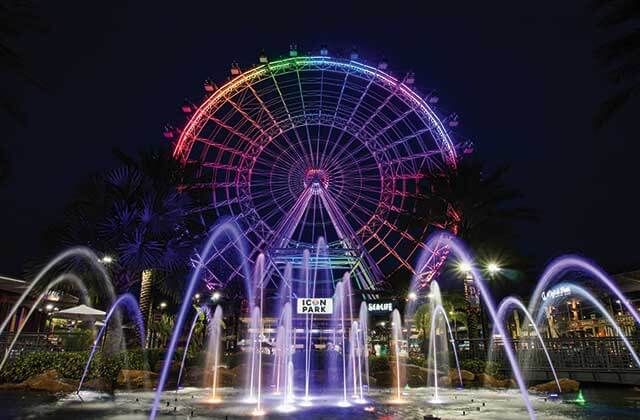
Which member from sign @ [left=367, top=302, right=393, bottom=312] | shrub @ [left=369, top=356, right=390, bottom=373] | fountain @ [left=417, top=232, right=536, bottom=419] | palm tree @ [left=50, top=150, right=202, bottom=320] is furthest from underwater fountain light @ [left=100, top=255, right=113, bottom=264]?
sign @ [left=367, top=302, right=393, bottom=312]

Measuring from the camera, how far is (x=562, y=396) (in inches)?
546

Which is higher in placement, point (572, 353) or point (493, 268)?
point (493, 268)

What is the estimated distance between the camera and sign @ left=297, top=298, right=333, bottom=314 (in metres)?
26.6

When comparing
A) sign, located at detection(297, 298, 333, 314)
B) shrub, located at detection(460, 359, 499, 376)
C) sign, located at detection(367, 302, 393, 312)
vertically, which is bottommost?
shrub, located at detection(460, 359, 499, 376)

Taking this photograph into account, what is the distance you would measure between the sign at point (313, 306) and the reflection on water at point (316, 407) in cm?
1274

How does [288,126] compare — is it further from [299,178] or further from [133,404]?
[133,404]

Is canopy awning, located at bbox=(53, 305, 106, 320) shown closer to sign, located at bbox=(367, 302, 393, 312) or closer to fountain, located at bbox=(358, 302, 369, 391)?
fountain, located at bbox=(358, 302, 369, 391)

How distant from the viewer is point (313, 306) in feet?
87.3

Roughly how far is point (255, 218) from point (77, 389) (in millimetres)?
16718

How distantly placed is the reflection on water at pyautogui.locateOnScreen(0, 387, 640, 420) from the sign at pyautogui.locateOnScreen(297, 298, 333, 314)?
41.8 ft

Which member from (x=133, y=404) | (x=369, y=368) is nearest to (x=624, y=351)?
(x=369, y=368)

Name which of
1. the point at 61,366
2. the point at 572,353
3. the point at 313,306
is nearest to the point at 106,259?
the point at 61,366

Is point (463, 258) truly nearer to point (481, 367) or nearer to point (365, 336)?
point (481, 367)

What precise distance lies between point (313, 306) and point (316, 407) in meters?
15.4
